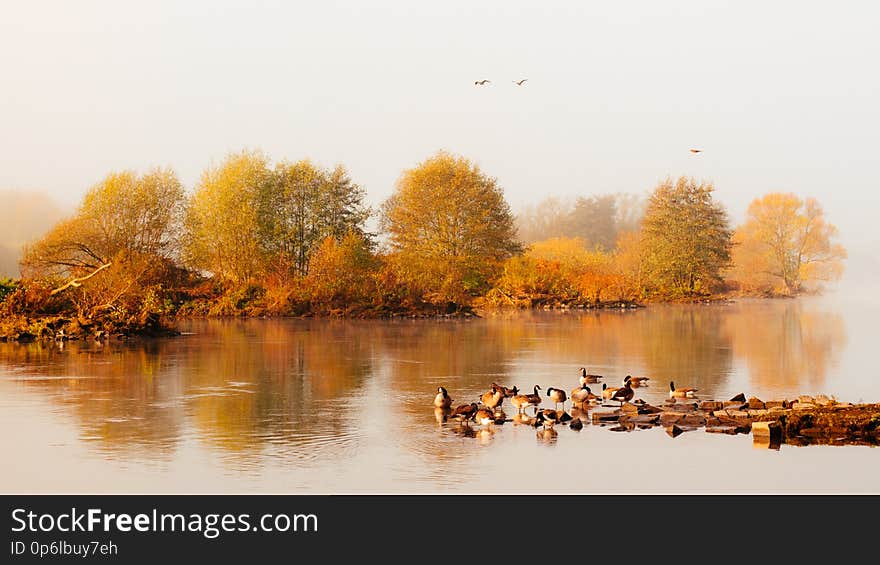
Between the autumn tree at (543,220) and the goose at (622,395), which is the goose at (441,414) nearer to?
the goose at (622,395)

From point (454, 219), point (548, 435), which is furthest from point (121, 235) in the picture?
point (548, 435)

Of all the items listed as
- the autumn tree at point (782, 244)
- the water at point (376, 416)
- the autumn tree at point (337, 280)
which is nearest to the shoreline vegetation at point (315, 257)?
the autumn tree at point (337, 280)

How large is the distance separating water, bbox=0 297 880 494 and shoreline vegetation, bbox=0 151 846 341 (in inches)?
148

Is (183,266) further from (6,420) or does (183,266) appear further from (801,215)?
(801,215)

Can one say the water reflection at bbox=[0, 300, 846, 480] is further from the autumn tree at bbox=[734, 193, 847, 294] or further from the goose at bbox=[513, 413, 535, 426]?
the autumn tree at bbox=[734, 193, 847, 294]

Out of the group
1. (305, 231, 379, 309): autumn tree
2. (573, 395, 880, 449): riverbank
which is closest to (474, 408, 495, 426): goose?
(573, 395, 880, 449): riverbank

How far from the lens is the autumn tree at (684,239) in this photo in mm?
66938

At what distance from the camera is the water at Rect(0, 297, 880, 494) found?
10898mm

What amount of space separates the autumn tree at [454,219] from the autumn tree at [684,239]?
13.5m

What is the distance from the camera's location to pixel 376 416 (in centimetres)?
1534

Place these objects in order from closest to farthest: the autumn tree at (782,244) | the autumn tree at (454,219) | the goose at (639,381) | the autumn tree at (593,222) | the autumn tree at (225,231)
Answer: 1. the goose at (639,381)
2. the autumn tree at (225,231)
3. the autumn tree at (454,219)
4. the autumn tree at (782,244)
5. the autumn tree at (593,222)
